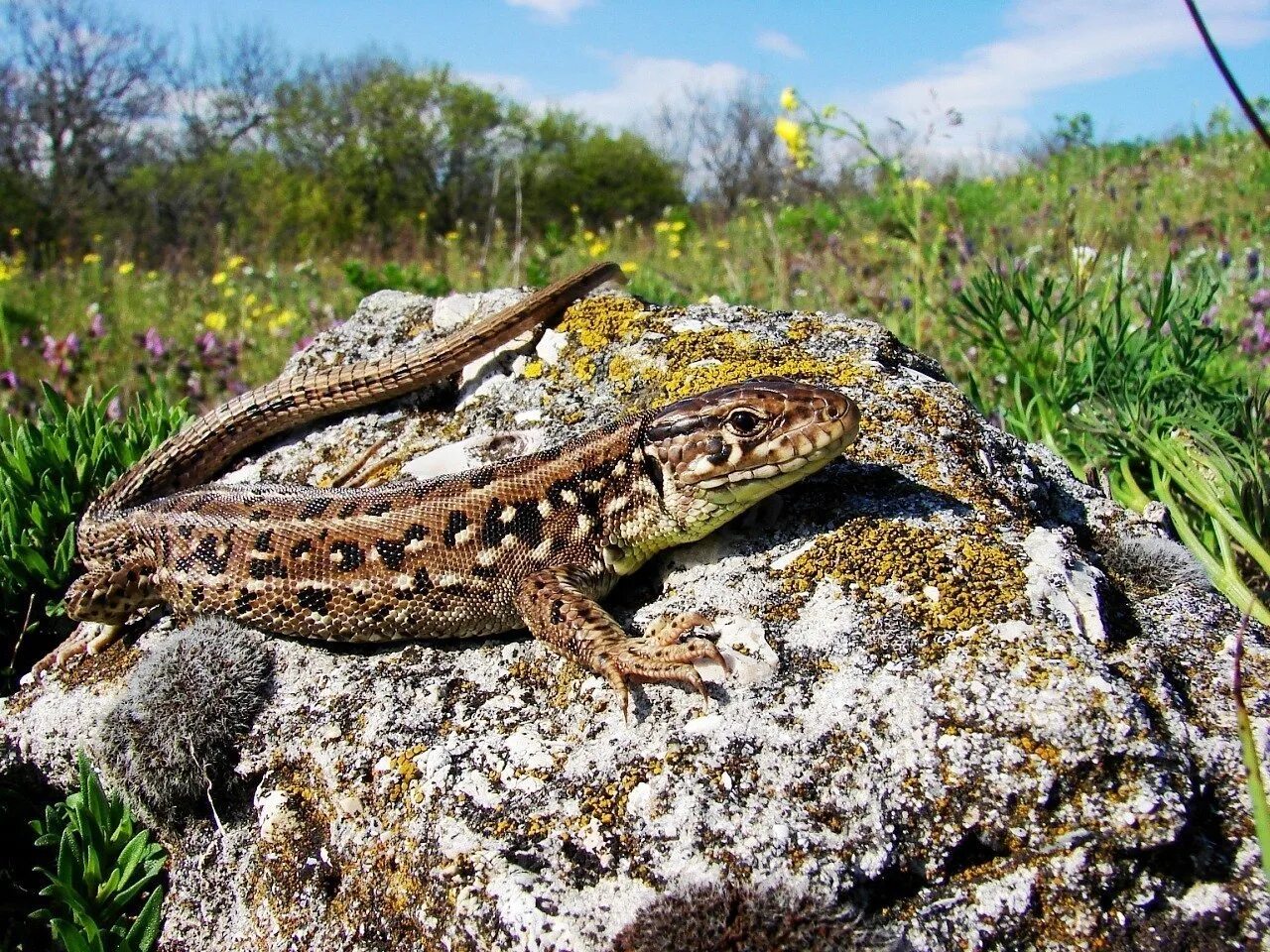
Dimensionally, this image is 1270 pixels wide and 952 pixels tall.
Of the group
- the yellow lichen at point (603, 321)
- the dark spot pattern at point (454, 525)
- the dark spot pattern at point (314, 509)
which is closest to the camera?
the dark spot pattern at point (454, 525)

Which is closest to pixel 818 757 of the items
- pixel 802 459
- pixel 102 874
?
pixel 802 459

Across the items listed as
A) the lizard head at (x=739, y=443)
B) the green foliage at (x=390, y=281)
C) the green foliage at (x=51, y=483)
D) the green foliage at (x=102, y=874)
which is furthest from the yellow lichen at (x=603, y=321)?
the green foliage at (x=390, y=281)

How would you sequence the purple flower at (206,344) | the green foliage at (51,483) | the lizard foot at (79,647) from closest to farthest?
1. the lizard foot at (79,647)
2. the green foliage at (51,483)
3. the purple flower at (206,344)

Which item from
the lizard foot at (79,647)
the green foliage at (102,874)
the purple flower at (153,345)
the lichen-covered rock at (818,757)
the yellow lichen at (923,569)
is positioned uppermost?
the purple flower at (153,345)

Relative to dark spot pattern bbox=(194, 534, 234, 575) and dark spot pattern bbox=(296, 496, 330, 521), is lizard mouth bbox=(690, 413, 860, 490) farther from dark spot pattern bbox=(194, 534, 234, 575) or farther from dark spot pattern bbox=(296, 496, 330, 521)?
dark spot pattern bbox=(194, 534, 234, 575)

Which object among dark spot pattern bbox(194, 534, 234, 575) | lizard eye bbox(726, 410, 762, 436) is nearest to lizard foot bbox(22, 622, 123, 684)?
dark spot pattern bbox(194, 534, 234, 575)

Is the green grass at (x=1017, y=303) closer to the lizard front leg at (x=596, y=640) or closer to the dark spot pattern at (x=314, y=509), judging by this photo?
the lizard front leg at (x=596, y=640)

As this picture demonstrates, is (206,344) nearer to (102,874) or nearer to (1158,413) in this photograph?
(102,874)

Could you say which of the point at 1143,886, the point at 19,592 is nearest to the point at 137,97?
the point at 19,592
